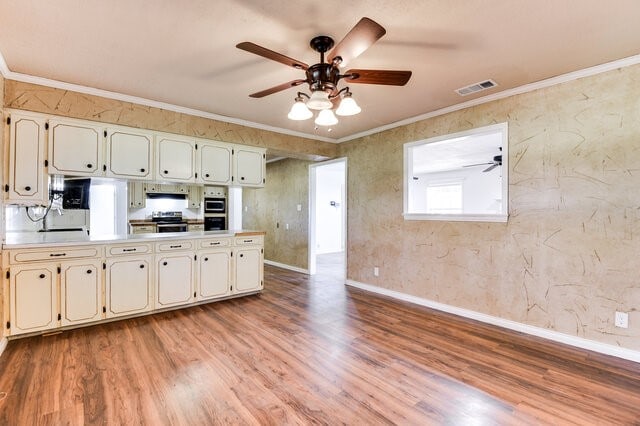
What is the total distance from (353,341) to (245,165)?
282cm

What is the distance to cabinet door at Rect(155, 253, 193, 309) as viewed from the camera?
3.60 meters

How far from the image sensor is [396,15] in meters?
1.99

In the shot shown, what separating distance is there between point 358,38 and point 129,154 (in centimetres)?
302

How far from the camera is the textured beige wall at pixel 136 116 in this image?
9.66ft

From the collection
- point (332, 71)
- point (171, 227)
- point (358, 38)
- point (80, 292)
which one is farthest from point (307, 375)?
point (171, 227)

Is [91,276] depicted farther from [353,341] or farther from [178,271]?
[353,341]

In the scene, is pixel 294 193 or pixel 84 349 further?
pixel 294 193

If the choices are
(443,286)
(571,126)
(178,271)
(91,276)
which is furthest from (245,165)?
(571,126)

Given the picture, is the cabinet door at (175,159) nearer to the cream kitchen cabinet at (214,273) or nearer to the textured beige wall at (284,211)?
the cream kitchen cabinet at (214,273)

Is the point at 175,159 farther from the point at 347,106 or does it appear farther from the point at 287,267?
the point at 287,267

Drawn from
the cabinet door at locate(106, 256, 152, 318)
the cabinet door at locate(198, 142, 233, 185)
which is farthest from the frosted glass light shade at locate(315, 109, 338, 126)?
the cabinet door at locate(106, 256, 152, 318)

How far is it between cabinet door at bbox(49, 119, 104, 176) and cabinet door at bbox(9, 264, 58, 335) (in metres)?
0.99

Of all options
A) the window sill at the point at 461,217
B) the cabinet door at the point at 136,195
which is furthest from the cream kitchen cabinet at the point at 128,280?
the window sill at the point at 461,217

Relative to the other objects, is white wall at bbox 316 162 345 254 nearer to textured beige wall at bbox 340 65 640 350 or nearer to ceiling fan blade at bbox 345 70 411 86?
textured beige wall at bbox 340 65 640 350
